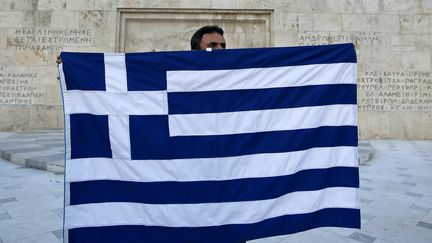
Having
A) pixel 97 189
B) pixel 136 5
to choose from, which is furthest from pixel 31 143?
pixel 97 189

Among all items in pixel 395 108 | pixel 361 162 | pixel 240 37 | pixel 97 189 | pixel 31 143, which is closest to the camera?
pixel 97 189

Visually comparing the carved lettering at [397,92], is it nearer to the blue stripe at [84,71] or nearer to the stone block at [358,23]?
the stone block at [358,23]

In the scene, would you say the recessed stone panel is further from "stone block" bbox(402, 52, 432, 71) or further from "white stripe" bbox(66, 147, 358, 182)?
"white stripe" bbox(66, 147, 358, 182)

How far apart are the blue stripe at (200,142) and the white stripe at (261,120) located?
37 mm

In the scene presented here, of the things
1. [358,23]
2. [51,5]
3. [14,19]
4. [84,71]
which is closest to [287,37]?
[358,23]

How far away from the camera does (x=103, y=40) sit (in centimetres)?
981

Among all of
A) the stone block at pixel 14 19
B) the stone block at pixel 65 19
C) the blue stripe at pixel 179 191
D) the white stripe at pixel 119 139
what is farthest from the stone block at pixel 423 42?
the stone block at pixel 14 19

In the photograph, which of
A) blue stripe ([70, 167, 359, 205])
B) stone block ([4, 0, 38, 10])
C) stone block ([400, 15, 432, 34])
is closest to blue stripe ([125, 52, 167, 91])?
blue stripe ([70, 167, 359, 205])

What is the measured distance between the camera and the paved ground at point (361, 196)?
8.04ft

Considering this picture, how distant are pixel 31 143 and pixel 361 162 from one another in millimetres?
7807

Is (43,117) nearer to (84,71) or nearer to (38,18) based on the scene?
(38,18)

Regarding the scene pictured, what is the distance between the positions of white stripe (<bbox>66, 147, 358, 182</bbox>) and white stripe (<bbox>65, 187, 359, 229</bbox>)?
17 centimetres

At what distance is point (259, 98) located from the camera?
5.93 feet

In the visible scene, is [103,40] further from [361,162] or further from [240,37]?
[361,162]
